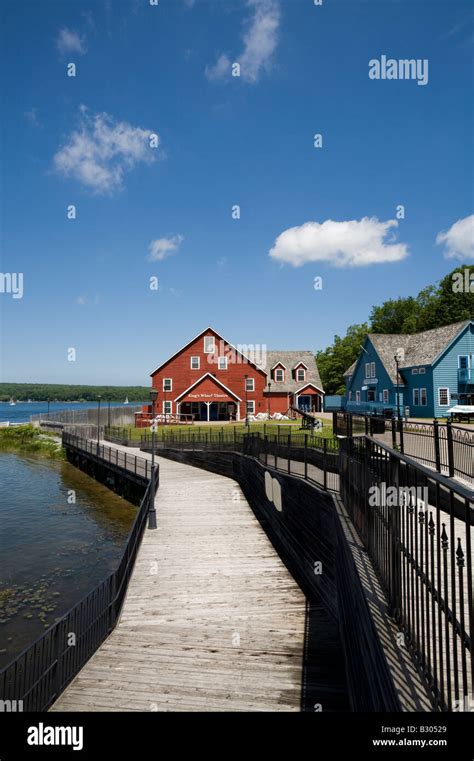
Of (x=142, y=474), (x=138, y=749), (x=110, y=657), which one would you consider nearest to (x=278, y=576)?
(x=110, y=657)

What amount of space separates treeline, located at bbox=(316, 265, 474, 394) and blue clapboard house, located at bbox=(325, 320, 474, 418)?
84.0ft

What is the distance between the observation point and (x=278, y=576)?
41.8 feet

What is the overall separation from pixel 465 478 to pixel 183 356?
46222mm

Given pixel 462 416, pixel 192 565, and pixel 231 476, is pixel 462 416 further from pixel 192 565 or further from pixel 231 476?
pixel 192 565

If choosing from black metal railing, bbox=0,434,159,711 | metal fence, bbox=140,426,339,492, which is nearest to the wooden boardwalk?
Answer: black metal railing, bbox=0,434,159,711

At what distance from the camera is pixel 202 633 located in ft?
32.2

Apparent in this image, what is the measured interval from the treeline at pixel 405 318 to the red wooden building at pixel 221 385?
2270 centimetres

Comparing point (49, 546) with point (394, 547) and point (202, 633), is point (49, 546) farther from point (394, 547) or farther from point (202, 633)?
point (394, 547)

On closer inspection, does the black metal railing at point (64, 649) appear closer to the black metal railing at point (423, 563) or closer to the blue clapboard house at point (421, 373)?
the black metal railing at point (423, 563)

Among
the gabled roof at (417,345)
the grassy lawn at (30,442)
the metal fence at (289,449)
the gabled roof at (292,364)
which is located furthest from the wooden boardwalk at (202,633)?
the gabled roof at (292,364)

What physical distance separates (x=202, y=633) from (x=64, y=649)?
3.00m

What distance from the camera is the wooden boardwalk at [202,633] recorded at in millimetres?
7676

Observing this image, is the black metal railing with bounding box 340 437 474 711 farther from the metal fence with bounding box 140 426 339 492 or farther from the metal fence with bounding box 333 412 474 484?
the metal fence with bounding box 140 426 339 492

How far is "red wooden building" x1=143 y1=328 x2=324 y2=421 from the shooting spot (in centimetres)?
5266
